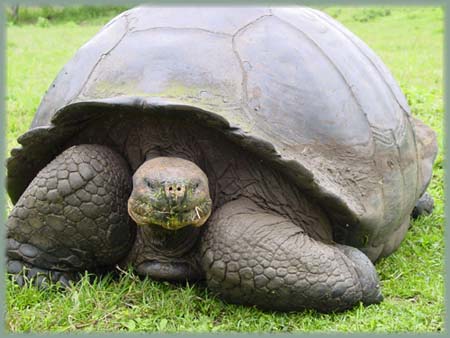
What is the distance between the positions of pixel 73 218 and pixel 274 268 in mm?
893

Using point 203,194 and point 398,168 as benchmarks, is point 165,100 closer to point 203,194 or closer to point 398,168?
point 203,194

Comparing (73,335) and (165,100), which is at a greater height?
(165,100)

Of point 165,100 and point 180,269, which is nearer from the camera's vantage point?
point 165,100

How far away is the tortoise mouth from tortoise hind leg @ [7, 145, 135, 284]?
0.25 meters

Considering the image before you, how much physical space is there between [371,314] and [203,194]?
0.83 m

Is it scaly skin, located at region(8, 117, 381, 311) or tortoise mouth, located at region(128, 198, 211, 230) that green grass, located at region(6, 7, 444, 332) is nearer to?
scaly skin, located at region(8, 117, 381, 311)

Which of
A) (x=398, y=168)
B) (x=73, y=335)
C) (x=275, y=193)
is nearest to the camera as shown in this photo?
(x=73, y=335)

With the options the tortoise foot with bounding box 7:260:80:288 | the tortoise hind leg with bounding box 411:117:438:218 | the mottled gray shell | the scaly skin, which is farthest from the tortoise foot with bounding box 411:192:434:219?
the tortoise foot with bounding box 7:260:80:288

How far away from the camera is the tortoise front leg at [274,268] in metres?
2.94

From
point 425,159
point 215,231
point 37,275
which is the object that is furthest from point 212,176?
point 425,159

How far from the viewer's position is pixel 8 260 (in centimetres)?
333

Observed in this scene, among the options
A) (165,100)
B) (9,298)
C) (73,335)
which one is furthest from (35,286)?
(165,100)

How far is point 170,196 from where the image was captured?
2.78 metres

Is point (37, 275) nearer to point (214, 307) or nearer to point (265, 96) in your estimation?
point (214, 307)
